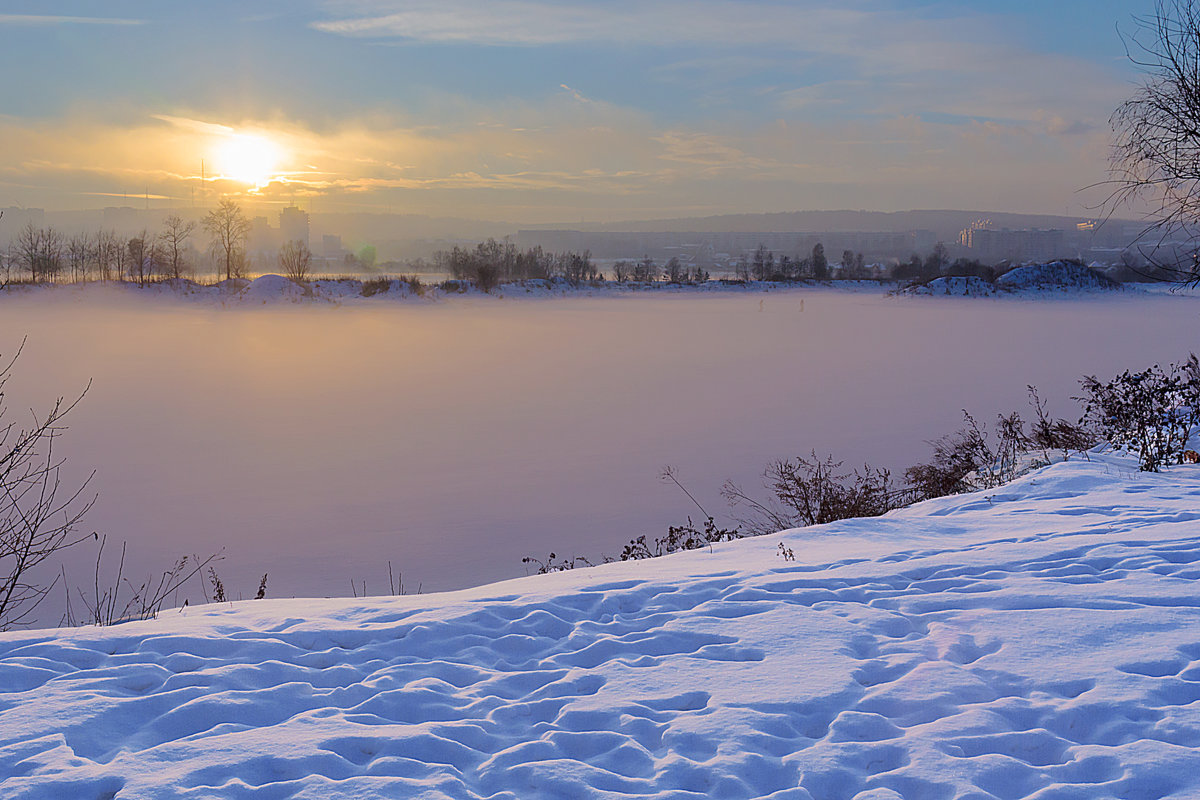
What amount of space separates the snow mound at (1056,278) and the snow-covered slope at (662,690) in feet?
382

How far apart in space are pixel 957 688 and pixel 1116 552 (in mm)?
2975

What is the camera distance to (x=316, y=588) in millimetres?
11914

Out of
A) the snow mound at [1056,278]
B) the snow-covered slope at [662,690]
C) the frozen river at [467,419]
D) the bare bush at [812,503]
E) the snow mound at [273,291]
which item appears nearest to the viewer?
the snow-covered slope at [662,690]

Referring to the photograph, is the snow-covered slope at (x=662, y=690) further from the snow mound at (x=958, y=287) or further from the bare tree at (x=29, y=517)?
the snow mound at (x=958, y=287)

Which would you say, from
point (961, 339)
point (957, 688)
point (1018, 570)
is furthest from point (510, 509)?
point (961, 339)

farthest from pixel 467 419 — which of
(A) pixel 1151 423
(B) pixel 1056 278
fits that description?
(B) pixel 1056 278

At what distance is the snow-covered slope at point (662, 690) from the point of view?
3.54 meters

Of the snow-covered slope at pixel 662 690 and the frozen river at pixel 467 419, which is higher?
the snow-covered slope at pixel 662 690

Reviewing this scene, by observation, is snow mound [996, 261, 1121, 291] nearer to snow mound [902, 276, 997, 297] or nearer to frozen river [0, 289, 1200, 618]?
snow mound [902, 276, 997, 297]

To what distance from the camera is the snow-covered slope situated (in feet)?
11.6

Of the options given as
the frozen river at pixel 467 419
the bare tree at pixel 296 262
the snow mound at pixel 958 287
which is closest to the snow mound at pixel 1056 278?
the snow mound at pixel 958 287

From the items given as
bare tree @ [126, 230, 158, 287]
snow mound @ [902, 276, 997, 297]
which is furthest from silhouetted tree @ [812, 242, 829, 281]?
bare tree @ [126, 230, 158, 287]

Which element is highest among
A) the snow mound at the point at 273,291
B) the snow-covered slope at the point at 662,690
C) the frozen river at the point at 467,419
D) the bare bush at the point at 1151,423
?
the snow mound at the point at 273,291

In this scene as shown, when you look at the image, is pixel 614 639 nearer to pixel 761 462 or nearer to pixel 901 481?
pixel 901 481
